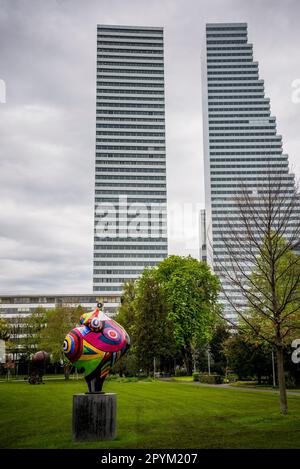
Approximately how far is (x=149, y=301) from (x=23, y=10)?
4037cm

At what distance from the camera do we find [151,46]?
172 m

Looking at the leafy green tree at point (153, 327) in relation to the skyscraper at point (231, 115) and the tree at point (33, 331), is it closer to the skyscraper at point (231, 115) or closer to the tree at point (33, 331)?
the tree at point (33, 331)

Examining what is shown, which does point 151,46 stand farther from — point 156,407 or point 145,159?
point 156,407

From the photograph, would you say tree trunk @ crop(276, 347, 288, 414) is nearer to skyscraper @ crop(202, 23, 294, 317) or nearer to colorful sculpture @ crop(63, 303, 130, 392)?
colorful sculpture @ crop(63, 303, 130, 392)

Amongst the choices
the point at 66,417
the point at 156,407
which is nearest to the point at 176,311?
the point at 156,407

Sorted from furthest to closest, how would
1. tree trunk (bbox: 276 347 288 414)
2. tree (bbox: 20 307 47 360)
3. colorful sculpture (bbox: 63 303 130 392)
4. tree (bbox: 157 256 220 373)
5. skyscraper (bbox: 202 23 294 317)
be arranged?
skyscraper (bbox: 202 23 294 317) < tree (bbox: 20 307 47 360) < tree (bbox: 157 256 220 373) < tree trunk (bbox: 276 347 288 414) < colorful sculpture (bbox: 63 303 130 392)

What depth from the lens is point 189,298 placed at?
57.8m

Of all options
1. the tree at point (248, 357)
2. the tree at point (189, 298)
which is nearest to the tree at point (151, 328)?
the tree at point (189, 298)

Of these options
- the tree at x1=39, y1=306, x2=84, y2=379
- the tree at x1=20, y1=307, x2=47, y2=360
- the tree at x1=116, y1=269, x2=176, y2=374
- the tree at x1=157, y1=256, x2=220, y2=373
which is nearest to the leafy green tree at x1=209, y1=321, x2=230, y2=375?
the tree at x1=157, y1=256, x2=220, y2=373

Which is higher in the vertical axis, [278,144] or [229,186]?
[278,144]

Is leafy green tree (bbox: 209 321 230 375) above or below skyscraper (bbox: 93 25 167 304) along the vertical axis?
below

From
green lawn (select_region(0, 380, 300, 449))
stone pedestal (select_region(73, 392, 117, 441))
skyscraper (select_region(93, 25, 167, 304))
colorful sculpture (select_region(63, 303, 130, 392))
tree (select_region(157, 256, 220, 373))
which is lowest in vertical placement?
green lawn (select_region(0, 380, 300, 449))

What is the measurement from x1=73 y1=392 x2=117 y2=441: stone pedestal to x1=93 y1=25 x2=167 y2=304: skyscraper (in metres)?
124

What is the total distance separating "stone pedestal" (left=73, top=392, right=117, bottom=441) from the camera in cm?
1255
